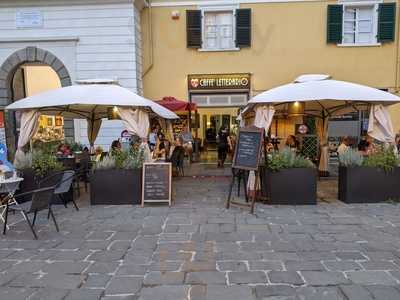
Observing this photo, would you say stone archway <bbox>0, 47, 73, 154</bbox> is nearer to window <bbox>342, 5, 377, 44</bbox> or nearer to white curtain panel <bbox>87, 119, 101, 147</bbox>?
white curtain panel <bbox>87, 119, 101, 147</bbox>

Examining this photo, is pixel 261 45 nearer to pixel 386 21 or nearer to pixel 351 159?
pixel 386 21

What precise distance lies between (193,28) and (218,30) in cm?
87

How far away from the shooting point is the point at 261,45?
38.5 ft

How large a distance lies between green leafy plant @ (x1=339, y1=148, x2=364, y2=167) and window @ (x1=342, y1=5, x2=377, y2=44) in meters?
6.55

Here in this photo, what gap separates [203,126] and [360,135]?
7.19 metres

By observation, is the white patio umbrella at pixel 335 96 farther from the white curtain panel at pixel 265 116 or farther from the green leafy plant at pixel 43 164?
the green leafy plant at pixel 43 164

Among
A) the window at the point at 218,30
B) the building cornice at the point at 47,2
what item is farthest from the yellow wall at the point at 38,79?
the window at the point at 218,30

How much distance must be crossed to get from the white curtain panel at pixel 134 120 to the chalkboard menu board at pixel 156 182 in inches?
30.0

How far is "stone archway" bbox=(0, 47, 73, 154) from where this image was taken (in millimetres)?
11055

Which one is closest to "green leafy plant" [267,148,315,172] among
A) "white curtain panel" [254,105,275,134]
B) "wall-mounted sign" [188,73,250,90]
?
"white curtain panel" [254,105,275,134]

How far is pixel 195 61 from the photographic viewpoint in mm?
11898

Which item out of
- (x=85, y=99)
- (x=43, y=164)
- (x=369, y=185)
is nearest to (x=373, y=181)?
(x=369, y=185)

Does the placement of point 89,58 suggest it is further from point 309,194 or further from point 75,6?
point 309,194

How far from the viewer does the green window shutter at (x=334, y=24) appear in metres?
11.3
